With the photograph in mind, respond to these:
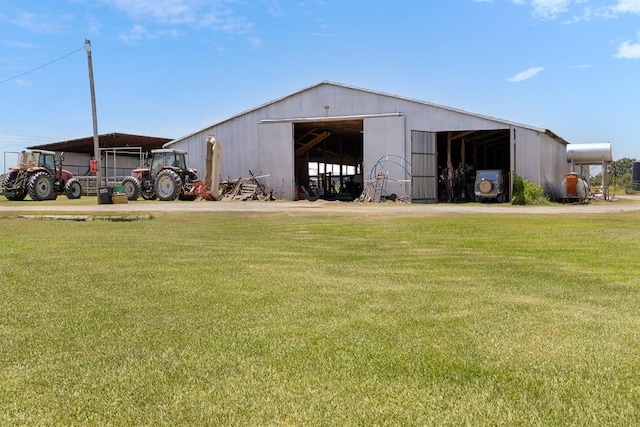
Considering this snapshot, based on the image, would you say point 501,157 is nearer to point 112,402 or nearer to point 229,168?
point 229,168

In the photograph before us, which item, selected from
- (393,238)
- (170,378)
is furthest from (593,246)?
(170,378)

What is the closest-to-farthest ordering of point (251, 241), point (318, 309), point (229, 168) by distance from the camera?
point (318, 309) → point (251, 241) → point (229, 168)

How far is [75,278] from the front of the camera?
6488 mm

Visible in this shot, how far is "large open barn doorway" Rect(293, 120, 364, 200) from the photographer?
32.6m

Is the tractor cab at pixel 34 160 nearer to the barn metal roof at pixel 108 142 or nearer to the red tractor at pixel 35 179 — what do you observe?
the red tractor at pixel 35 179

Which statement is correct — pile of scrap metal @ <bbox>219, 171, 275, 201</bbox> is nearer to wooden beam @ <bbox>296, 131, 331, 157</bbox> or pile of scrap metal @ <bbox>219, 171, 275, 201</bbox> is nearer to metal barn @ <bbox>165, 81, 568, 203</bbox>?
metal barn @ <bbox>165, 81, 568, 203</bbox>

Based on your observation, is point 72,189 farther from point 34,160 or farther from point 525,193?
point 525,193

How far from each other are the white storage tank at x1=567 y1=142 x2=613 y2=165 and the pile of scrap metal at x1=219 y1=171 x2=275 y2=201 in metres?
17.6

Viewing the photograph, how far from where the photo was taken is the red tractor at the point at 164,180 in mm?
26641

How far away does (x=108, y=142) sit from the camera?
43.5 metres

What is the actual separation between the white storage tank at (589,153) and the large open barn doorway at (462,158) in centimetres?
351

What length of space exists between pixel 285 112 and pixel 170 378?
27041mm

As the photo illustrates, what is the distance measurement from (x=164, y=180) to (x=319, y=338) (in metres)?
23.8

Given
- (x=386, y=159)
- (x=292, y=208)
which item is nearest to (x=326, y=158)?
(x=386, y=159)
